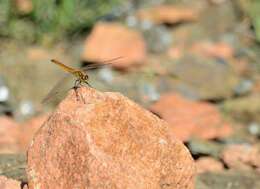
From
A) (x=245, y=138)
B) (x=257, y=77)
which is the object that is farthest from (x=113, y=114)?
(x=257, y=77)

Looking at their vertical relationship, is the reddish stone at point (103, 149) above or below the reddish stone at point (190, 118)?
above

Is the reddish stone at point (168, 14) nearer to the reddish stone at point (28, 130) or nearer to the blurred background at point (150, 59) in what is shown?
the blurred background at point (150, 59)

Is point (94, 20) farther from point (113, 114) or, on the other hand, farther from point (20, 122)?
point (113, 114)

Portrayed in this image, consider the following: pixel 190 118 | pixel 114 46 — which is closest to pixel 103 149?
Result: pixel 190 118

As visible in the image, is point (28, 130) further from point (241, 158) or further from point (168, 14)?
point (168, 14)

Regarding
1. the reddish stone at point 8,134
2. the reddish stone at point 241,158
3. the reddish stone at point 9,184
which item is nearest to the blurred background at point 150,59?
the reddish stone at point 8,134

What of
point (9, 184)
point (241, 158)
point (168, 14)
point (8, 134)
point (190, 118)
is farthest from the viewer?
point (168, 14)
